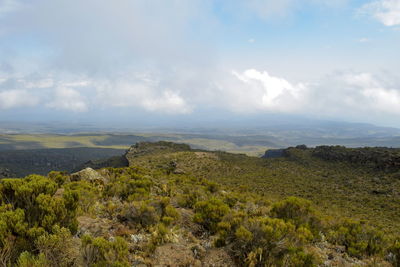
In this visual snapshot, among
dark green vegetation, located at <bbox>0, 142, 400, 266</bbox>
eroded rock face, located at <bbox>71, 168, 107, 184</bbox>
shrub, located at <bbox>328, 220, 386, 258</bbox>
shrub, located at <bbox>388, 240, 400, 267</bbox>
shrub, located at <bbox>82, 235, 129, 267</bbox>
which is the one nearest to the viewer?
shrub, located at <bbox>82, 235, 129, 267</bbox>

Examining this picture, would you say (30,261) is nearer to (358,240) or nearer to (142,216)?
(142,216)

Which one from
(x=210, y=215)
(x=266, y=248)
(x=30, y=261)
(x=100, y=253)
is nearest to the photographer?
(x=30, y=261)

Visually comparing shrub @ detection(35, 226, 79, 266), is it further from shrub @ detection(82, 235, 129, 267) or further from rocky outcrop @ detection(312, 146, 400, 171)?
rocky outcrop @ detection(312, 146, 400, 171)

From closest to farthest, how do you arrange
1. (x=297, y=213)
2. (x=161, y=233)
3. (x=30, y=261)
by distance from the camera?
(x=30, y=261) → (x=161, y=233) → (x=297, y=213)

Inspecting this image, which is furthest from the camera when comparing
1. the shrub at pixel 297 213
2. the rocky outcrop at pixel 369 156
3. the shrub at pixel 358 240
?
the rocky outcrop at pixel 369 156

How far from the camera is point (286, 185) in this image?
2830cm

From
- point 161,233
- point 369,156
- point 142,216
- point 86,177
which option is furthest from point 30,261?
point 369,156

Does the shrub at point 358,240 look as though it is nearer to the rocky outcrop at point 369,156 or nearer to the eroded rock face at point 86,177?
the eroded rock face at point 86,177

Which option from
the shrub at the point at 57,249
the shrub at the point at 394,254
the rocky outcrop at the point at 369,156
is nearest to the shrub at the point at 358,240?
the shrub at the point at 394,254

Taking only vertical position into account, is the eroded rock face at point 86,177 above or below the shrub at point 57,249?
below

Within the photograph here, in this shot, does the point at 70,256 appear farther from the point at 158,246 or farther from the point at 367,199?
the point at 367,199

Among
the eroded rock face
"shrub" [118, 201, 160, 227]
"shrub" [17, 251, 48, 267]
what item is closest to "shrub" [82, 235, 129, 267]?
"shrub" [17, 251, 48, 267]

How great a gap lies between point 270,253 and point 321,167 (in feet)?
123

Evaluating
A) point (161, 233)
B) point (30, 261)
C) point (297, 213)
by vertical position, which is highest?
point (30, 261)
